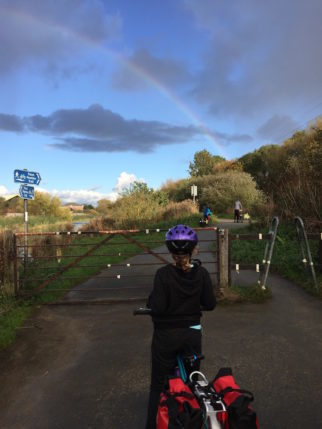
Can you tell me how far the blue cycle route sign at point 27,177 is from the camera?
30.8 feet

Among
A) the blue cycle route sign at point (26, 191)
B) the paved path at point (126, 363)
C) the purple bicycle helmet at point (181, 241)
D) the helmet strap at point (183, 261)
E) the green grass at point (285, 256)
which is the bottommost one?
the paved path at point (126, 363)

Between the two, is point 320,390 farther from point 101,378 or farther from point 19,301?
point 19,301

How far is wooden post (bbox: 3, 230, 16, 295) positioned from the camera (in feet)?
24.4

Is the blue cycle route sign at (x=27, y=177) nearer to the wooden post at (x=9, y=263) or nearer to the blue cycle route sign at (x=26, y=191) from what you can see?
the blue cycle route sign at (x=26, y=191)

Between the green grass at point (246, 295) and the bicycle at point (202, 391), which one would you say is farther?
the green grass at point (246, 295)

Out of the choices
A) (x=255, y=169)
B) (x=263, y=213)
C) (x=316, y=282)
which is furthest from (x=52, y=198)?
(x=316, y=282)

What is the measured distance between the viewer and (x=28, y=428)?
11.0 ft

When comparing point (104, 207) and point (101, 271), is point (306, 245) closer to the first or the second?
point (101, 271)

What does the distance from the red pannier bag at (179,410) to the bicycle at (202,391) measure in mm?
72

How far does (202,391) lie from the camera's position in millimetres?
2084

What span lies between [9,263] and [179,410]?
23.3 ft

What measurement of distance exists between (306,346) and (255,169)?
44.8m

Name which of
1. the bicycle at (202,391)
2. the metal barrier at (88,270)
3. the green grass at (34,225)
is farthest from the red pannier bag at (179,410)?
the green grass at (34,225)

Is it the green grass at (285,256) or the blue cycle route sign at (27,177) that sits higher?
the blue cycle route sign at (27,177)
